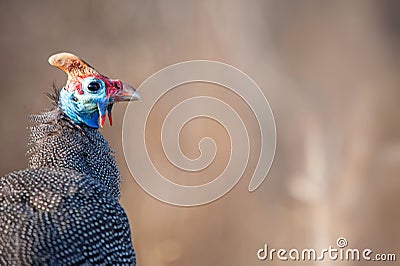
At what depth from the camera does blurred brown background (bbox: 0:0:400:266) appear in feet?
8.66

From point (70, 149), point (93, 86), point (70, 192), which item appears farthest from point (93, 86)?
point (70, 192)

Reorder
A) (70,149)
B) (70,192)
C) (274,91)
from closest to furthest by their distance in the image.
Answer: (70,192) → (70,149) → (274,91)

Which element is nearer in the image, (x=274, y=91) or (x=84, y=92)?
(x=84, y=92)

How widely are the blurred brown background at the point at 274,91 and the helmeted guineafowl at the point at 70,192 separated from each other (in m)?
1.15

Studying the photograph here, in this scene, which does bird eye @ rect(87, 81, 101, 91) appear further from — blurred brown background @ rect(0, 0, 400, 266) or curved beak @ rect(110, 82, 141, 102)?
blurred brown background @ rect(0, 0, 400, 266)

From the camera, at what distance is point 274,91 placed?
2.70m

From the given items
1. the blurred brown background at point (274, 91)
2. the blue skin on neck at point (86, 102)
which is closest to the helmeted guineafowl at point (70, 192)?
the blue skin on neck at point (86, 102)

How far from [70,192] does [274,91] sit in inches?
64.2

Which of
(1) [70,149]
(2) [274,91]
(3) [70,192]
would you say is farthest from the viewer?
(2) [274,91]

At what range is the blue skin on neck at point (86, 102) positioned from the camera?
1.48 meters

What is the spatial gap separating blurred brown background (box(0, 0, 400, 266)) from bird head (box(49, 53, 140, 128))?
115 cm

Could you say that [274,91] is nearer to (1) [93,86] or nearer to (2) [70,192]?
(1) [93,86]

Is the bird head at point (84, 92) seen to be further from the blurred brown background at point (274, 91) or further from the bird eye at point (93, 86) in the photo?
the blurred brown background at point (274, 91)

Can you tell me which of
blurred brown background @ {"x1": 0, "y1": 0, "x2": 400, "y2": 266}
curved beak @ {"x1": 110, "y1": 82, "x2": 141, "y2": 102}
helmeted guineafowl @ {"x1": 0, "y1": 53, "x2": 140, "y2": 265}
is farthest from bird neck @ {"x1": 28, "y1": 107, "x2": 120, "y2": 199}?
blurred brown background @ {"x1": 0, "y1": 0, "x2": 400, "y2": 266}
